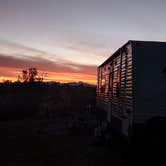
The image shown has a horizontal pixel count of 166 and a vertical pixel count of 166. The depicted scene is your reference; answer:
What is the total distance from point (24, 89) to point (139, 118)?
86.0ft

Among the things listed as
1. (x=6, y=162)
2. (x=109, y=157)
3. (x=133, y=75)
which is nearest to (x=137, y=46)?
(x=133, y=75)

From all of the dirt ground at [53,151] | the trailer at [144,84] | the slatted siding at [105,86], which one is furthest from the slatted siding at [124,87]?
the slatted siding at [105,86]

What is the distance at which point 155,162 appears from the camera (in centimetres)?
783

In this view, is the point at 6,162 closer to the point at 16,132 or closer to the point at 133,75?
the point at 133,75

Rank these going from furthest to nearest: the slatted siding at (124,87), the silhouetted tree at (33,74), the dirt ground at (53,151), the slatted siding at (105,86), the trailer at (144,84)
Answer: the silhouetted tree at (33,74) < the slatted siding at (105,86) < the dirt ground at (53,151) < the slatted siding at (124,87) < the trailer at (144,84)

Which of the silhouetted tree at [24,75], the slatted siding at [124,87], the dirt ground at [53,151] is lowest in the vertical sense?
the dirt ground at [53,151]

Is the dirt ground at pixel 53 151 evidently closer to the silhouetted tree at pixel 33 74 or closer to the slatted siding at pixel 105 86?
the slatted siding at pixel 105 86

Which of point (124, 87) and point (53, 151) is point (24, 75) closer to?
point (53, 151)

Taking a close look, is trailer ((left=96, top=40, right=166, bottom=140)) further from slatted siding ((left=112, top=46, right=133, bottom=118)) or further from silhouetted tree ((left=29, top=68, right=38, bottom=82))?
silhouetted tree ((left=29, top=68, right=38, bottom=82))

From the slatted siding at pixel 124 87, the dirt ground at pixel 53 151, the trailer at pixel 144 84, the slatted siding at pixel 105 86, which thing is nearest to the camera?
the trailer at pixel 144 84

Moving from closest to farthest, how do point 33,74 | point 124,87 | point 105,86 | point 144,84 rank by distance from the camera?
1. point 144,84
2. point 124,87
3. point 105,86
4. point 33,74

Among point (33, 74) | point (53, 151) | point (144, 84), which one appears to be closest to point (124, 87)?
point (144, 84)

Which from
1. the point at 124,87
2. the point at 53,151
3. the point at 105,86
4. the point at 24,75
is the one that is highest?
the point at 24,75

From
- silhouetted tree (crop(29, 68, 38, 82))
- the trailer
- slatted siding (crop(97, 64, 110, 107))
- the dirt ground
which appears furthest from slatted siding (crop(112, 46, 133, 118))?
silhouetted tree (crop(29, 68, 38, 82))
